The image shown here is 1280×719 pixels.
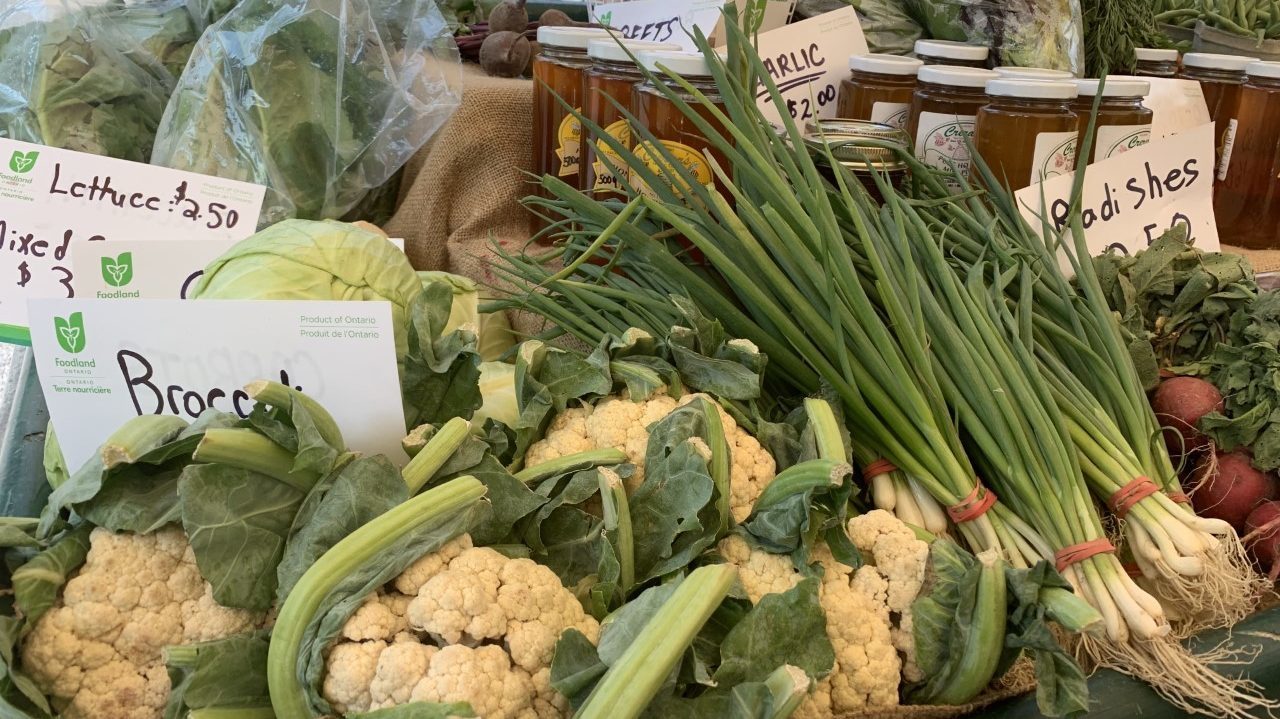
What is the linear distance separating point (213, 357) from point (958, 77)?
44.9 inches

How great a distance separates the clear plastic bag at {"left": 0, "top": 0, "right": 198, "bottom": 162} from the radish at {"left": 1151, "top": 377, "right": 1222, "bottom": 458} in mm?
1784

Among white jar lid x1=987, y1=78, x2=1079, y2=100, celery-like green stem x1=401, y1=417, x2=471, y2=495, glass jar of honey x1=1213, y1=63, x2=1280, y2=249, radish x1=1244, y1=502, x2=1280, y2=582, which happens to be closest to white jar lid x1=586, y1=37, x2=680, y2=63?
white jar lid x1=987, y1=78, x2=1079, y2=100

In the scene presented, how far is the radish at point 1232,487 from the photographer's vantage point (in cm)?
117

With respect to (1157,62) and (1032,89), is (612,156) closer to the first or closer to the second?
(1032,89)

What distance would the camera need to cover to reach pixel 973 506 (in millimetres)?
969

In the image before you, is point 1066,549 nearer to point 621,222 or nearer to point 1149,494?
point 1149,494

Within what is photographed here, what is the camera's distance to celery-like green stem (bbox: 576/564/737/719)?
25.7 inches

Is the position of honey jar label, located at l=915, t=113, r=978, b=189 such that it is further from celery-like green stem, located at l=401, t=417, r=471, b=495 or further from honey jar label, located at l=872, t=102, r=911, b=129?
celery-like green stem, located at l=401, t=417, r=471, b=495

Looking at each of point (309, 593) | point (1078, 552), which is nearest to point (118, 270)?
point (309, 593)

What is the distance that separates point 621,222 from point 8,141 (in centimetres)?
108

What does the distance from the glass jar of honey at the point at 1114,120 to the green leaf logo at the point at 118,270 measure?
142 centimetres

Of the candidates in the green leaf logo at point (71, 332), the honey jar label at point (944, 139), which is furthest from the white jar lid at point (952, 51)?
the green leaf logo at point (71, 332)

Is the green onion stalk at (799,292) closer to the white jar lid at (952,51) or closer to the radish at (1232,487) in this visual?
the radish at (1232,487)

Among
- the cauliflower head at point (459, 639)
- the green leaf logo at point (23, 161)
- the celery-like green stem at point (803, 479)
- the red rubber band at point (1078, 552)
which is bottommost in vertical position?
the red rubber band at point (1078, 552)
